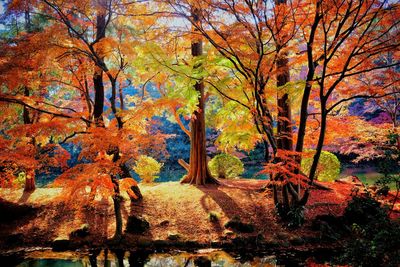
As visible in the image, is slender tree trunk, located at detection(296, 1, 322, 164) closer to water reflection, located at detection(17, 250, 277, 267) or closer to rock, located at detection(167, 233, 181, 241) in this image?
water reflection, located at detection(17, 250, 277, 267)

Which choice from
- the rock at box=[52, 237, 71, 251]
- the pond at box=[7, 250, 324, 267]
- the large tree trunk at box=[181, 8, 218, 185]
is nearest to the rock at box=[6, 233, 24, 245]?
the pond at box=[7, 250, 324, 267]

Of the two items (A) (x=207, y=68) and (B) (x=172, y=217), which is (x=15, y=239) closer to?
(B) (x=172, y=217)

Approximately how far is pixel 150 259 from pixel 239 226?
2.39 meters

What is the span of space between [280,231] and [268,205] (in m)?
1.12

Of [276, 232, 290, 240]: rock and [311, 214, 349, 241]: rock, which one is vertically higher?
[311, 214, 349, 241]: rock

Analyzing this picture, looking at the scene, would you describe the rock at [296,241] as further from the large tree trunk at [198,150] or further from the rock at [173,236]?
the large tree trunk at [198,150]

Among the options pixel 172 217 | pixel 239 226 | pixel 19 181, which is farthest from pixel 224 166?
pixel 19 181

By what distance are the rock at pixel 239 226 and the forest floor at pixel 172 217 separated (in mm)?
26

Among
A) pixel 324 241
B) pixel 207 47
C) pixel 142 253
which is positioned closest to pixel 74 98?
pixel 207 47

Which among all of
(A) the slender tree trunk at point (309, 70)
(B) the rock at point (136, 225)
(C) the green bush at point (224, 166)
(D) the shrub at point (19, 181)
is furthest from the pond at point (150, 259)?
(D) the shrub at point (19, 181)

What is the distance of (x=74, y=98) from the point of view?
12.1 meters

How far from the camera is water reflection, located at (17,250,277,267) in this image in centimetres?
662

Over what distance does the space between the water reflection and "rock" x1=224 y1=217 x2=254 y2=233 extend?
88cm

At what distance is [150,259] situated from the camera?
272 inches
